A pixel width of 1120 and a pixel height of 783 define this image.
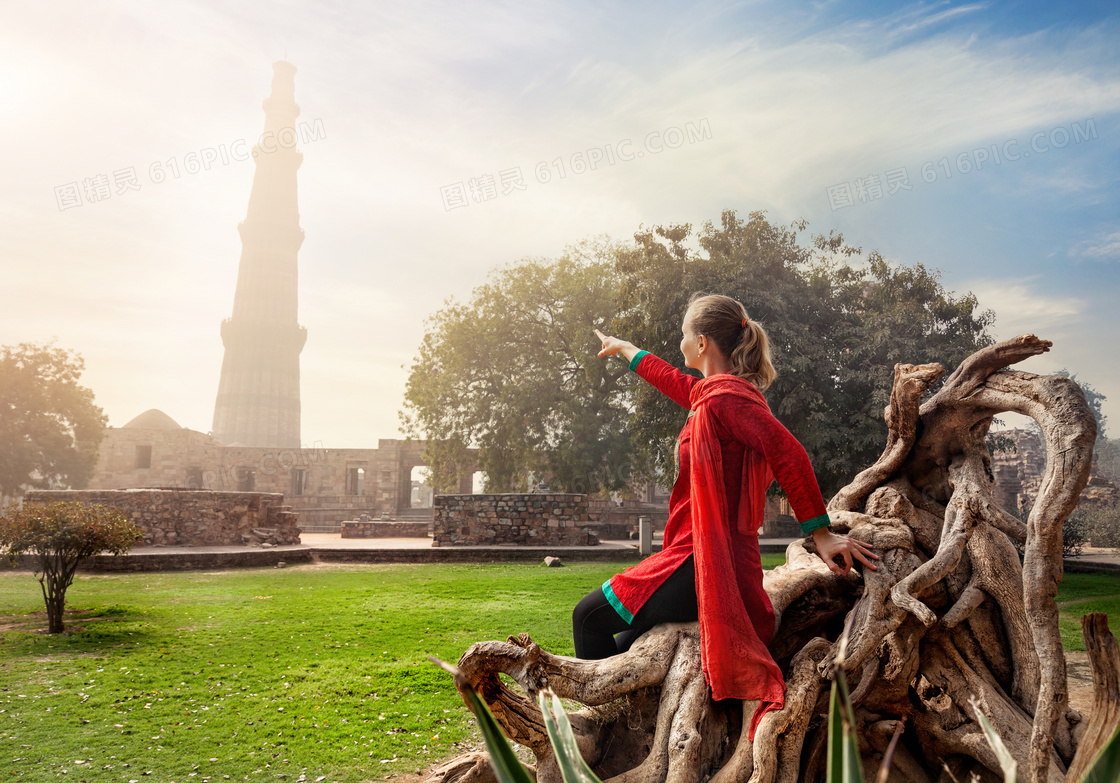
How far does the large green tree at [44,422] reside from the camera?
25406 millimetres

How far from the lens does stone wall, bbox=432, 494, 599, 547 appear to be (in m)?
16.7

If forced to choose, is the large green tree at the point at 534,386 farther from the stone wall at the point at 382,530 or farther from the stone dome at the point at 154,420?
the stone dome at the point at 154,420

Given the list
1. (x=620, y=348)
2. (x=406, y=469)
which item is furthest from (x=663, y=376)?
(x=406, y=469)

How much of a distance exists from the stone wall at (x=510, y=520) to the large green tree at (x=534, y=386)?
382 cm

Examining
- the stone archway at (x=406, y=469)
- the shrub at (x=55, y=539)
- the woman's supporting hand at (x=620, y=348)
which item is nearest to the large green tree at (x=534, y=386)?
the stone archway at (x=406, y=469)

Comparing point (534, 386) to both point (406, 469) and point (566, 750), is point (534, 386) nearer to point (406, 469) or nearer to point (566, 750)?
point (406, 469)

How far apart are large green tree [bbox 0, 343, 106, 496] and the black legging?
102 ft

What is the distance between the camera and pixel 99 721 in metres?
3.98

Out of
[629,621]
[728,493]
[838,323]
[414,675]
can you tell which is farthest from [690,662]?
[838,323]

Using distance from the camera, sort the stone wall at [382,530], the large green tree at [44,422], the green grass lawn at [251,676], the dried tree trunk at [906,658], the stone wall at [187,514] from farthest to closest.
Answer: the large green tree at [44,422] < the stone wall at [382,530] < the stone wall at [187,514] < the green grass lawn at [251,676] < the dried tree trunk at [906,658]

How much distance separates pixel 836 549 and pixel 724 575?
420 millimetres

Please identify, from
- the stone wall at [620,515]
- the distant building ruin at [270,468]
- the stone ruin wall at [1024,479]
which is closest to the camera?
the stone ruin wall at [1024,479]

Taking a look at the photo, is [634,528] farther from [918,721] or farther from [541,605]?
[918,721]

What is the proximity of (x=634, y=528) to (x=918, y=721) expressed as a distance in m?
19.2
